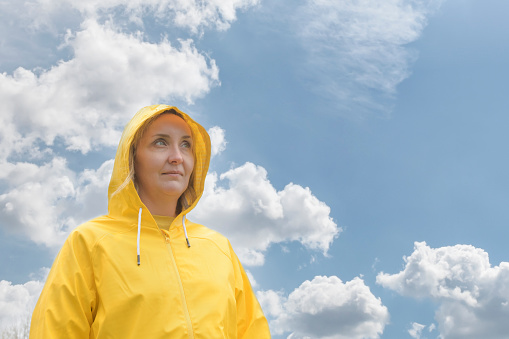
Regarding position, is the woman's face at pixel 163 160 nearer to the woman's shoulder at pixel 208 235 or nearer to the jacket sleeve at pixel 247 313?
the woman's shoulder at pixel 208 235

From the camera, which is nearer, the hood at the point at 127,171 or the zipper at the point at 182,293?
the zipper at the point at 182,293

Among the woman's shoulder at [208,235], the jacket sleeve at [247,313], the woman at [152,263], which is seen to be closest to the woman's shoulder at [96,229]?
the woman at [152,263]

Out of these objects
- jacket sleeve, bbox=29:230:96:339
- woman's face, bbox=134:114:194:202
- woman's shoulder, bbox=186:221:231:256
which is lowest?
jacket sleeve, bbox=29:230:96:339

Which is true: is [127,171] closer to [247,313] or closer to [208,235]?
[208,235]

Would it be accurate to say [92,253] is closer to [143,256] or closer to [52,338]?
[143,256]

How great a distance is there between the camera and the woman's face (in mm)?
3146

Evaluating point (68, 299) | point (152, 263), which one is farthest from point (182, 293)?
point (68, 299)

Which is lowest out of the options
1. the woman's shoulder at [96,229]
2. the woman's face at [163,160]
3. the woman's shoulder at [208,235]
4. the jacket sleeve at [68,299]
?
the jacket sleeve at [68,299]

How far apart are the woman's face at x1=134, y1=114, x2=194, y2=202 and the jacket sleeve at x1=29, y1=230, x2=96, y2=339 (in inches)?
21.5

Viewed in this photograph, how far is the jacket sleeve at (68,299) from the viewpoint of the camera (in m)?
2.68

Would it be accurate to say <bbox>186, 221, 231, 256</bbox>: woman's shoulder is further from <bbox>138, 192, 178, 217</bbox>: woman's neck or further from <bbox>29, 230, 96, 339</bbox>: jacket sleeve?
<bbox>29, 230, 96, 339</bbox>: jacket sleeve

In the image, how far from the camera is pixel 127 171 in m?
3.12

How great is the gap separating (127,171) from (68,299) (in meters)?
0.83

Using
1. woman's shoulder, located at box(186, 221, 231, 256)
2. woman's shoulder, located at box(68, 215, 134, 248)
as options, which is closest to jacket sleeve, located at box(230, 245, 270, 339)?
woman's shoulder, located at box(186, 221, 231, 256)
